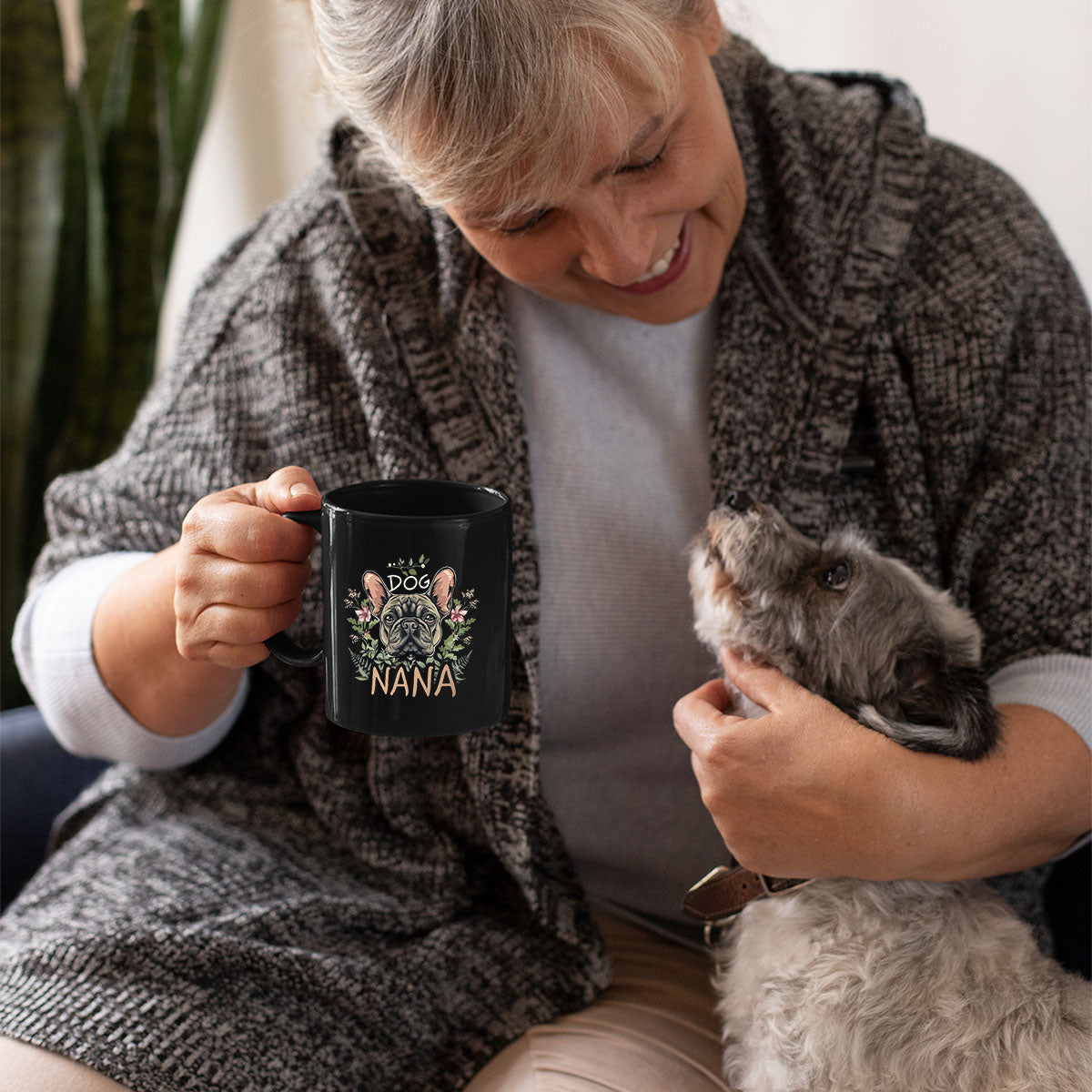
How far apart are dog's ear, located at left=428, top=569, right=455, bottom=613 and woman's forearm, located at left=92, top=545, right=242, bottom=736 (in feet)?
1.17

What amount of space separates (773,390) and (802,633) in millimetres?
262

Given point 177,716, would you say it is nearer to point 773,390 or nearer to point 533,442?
point 533,442

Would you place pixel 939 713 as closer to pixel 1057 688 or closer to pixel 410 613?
pixel 1057 688

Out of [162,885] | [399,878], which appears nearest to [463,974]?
[399,878]

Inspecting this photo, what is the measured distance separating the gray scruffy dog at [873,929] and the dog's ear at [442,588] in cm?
39

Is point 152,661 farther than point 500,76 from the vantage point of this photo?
Yes

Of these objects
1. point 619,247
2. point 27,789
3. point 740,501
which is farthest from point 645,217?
point 27,789

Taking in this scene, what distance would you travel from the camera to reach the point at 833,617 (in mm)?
1029

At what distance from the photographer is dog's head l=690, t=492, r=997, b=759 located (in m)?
1.01

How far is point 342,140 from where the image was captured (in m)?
1.20

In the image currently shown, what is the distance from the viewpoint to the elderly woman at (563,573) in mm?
925

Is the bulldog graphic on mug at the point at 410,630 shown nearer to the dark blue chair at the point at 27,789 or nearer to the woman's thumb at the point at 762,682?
the woman's thumb at the point at 762,682

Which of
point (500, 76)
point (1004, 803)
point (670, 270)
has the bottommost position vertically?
point (1004, 803)

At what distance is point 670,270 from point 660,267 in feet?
0.05
